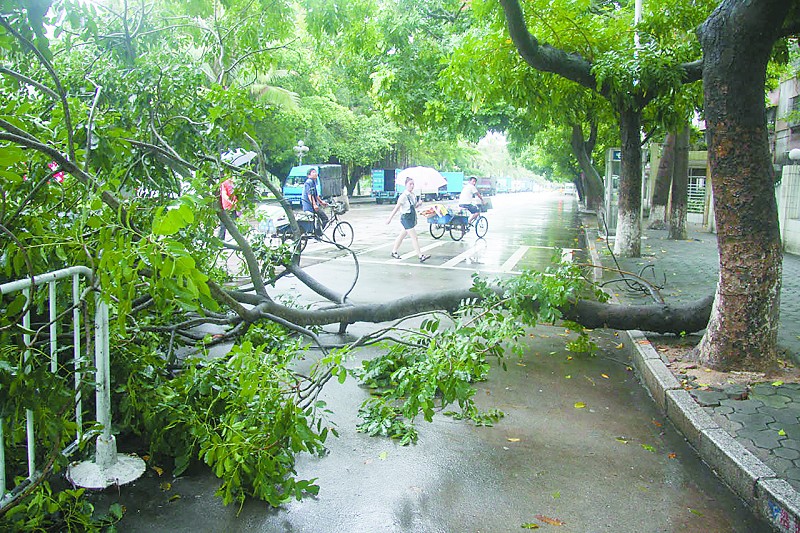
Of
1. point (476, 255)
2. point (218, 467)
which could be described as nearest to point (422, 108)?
point (476, 255)

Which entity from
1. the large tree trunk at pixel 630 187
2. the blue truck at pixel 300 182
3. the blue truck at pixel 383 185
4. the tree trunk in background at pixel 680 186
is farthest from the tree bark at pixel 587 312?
the blue truck at pixel 383 185

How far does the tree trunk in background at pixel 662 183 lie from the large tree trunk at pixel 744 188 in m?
13.1

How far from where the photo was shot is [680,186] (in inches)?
661

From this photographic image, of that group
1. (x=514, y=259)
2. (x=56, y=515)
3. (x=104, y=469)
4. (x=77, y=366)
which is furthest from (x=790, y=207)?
(x=56, y=515)

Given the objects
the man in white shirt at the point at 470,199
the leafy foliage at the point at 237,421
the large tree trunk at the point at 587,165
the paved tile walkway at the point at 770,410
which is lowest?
the paved tile walkway at the point at 770,410

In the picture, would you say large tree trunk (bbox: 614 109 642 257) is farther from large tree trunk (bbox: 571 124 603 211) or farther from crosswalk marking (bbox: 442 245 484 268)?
large tree trunk (bbox: 571 124 603 211)

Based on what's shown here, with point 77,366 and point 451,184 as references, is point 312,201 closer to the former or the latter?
point 77,366

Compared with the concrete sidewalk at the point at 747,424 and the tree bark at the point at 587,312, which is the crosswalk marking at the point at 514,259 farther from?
the tree bark at the point at 587,312

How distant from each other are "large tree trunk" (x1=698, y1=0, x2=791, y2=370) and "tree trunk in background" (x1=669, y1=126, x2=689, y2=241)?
12035 mm

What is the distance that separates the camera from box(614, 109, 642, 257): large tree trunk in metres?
12.6

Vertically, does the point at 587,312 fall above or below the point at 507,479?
above

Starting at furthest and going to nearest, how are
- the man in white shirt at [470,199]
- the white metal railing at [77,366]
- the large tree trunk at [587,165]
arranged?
the large tree trunk at [587,165]
the man in white shirt at [470,199]
the white metal railing at [77,366]

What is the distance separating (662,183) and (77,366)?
1893 cm

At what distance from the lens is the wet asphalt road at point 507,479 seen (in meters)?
3.35
